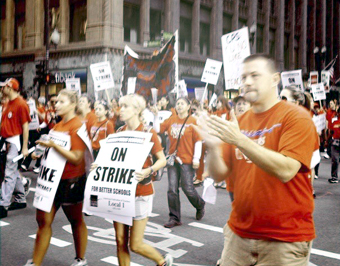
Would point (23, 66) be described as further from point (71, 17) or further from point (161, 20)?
point (161, 20)

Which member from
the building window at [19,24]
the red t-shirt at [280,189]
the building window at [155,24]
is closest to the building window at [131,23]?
the building window at [155,24]

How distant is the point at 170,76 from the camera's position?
48.6ft

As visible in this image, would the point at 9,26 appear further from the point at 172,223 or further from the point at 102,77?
the point at 172,223

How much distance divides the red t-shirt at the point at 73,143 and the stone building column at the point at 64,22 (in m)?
22.7

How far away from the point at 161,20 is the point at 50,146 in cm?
2425

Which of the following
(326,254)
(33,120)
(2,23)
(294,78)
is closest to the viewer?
(326,254)

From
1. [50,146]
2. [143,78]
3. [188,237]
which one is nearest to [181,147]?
[188,237]

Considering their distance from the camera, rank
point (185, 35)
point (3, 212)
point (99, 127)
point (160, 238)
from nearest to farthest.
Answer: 1. point (160, 238)
2. point (3, 212)
3. point (99, 127)
4. point (185, 35)

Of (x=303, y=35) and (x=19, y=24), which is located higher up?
(x=303, y=35)

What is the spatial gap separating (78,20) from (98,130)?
63.7ft

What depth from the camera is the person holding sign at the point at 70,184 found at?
446 cm

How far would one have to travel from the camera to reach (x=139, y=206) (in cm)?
421

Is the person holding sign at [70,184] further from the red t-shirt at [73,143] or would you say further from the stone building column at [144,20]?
the stone building column at [144,20]

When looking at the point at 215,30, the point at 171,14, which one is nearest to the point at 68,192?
the point at 171,14
